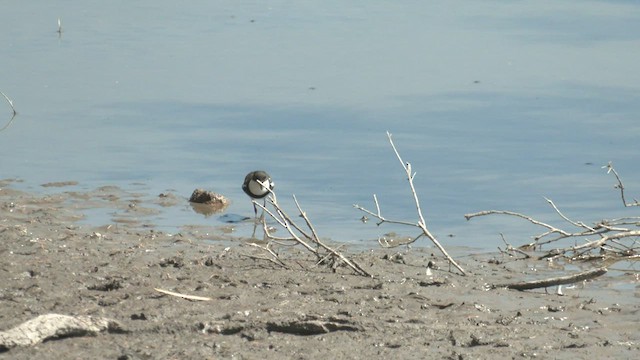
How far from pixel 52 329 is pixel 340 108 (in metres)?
6.86

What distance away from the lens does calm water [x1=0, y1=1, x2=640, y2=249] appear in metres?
9.97

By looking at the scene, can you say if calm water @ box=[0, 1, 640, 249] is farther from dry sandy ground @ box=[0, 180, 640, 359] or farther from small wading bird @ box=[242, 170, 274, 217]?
dry sandy ground @ box=[0, 180, 640, 359]

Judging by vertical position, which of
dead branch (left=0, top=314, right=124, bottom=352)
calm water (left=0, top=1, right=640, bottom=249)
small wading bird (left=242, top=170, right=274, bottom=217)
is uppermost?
dead branch (left=0, top=314, right=124, bottom=352)

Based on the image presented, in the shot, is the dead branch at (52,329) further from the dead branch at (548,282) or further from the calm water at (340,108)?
the calm water at (340,108)

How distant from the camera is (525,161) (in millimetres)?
10727

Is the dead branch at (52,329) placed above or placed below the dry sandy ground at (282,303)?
above

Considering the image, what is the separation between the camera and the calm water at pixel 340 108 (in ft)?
32.7

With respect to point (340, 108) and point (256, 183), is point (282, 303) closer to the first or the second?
point (256, 183)

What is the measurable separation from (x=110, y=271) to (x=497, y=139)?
498 centimetres

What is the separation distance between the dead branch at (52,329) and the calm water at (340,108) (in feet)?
9.91

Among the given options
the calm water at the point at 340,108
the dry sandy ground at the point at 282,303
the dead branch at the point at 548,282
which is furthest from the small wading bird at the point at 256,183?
the dead branch at the point at 548,282

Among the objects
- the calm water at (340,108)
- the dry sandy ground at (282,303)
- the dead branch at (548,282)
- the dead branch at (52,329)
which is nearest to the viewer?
the dead branch at (52,329)

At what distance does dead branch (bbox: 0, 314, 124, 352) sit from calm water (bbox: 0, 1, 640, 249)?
302cm

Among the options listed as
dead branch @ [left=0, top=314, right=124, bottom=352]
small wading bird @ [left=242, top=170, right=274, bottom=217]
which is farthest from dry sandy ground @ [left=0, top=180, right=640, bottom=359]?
small wading bird @ [left=242, top=170, right=274, bottom=217]
